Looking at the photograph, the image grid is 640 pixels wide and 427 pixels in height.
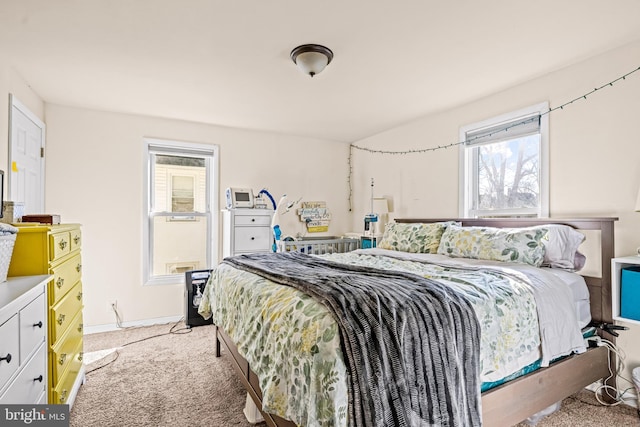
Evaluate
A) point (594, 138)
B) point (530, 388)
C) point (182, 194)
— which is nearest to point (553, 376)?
point (530, 388)

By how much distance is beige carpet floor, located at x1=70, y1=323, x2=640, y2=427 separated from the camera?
1.91 metres

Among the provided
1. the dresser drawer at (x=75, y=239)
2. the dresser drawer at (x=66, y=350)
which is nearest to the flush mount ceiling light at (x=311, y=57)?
the dresser drawer at (x=75, y=239)

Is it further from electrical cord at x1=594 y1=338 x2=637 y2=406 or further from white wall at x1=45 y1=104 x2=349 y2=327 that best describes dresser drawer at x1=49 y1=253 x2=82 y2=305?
electrical cord at x1=594 y1=338 x2=637 y2=406

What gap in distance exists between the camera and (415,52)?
2.29 metres

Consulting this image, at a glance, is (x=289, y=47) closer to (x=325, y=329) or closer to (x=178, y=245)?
(x=325, y=329)

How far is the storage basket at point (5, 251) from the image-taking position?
4.42 feet

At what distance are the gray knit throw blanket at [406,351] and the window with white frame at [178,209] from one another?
294 cm

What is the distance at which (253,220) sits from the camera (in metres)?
3.97

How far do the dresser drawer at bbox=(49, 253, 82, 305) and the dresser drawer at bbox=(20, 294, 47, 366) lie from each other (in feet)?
0.51

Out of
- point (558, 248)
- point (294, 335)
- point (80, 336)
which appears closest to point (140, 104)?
point (80, 336)

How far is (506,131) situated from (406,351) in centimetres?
254

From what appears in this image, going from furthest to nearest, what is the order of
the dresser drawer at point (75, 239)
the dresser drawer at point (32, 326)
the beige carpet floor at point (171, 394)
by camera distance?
the dresser drawer at point (75, 239) < the beige carpet floor at point (171, 394) < the dresser drawer at point (32, 326)

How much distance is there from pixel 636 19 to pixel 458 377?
229 centimetres

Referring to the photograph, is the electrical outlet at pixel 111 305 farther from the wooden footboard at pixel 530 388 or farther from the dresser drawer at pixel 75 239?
the wooden footboard at pixel 530 388
